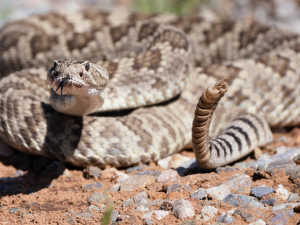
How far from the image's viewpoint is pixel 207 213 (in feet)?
10.6

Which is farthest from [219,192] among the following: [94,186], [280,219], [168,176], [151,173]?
[94,186]

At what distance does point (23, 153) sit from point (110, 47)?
259 centimetres

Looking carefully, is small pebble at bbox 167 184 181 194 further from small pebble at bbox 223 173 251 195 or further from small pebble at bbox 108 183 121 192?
small pebble at bbox 108 183 121 192

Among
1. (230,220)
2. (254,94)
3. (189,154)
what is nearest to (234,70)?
(254,94)

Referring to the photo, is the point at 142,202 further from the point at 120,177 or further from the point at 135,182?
the point at 120,177

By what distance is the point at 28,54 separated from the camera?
715 cm

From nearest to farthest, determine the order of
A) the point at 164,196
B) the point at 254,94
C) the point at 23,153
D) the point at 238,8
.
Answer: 1. the point at 164,196
2. the point at 23,153
3. the point at 254,94
4. the point at 238,8

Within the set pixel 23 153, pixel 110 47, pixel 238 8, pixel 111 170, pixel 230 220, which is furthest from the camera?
pixel 238 8

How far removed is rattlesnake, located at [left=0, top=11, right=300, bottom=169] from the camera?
4695 millimetres

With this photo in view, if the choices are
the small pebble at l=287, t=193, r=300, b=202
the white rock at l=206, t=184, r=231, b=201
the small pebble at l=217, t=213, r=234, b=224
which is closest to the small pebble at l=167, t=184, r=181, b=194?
the white rock at l=206, t=184, r=231, b=201

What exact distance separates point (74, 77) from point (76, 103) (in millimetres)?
610

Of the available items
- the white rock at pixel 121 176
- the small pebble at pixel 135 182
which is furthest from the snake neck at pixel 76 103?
the small pebble at pixel 135 182

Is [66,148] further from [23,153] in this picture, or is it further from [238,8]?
[238,8]

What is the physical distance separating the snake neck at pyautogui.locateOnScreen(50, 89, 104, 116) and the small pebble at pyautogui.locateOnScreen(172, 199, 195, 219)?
1.52 meters
